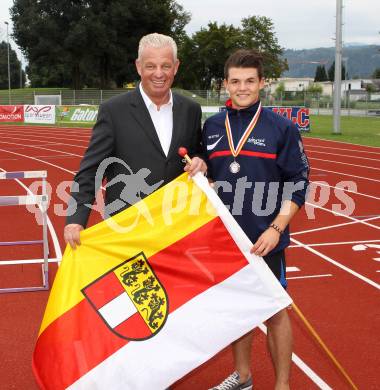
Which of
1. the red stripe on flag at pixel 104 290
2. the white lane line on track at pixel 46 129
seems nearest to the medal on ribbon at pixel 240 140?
the red stripe on flag at pixel 104 290

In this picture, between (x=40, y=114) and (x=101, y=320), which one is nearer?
A: (x=101, y=320)

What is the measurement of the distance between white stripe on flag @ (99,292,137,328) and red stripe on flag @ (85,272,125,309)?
30mm

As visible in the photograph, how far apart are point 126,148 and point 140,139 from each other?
0.09 metres

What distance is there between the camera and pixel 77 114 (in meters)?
32.8

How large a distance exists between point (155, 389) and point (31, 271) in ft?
12.7

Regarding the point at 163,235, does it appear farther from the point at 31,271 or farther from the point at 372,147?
the point at 372,147

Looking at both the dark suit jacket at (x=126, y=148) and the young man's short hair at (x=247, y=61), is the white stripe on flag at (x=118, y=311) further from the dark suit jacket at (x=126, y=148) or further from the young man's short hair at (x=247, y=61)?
the young man's short hair at (x=247, y=61)

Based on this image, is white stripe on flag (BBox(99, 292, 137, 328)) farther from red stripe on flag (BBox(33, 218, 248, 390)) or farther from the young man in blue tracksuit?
the young man in blue tracksuit

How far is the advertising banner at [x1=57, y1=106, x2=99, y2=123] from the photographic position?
3241 centimetres

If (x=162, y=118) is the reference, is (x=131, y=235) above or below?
below

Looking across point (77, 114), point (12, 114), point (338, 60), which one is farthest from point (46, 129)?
point (338, 60)

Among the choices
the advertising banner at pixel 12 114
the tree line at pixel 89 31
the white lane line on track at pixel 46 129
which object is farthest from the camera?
the tree line at pixel 89 31

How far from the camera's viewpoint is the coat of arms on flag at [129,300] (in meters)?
3.00

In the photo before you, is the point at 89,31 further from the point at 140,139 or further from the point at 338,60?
the point at 140,139
